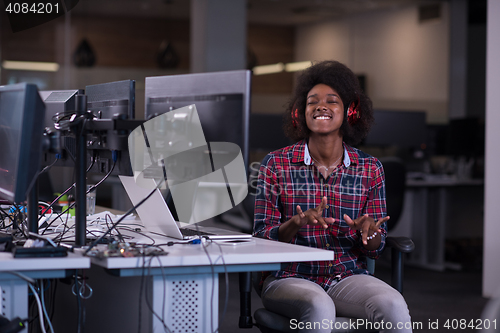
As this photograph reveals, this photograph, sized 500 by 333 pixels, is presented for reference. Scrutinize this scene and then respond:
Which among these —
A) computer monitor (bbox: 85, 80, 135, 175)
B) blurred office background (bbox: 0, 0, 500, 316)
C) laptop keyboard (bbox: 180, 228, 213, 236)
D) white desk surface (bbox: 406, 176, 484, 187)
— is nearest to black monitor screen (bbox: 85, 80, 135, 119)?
computer monitor (bbox: 85, 80, 135, 175)

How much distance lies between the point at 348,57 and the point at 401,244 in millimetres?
5921

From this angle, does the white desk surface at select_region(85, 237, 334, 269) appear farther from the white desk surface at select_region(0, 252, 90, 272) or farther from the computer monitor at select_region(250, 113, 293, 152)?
the computer monitor at select_region(250, 113, 293, 152)

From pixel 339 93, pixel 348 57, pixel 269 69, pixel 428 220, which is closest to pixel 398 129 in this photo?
pixel 428 220

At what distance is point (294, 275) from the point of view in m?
1.83

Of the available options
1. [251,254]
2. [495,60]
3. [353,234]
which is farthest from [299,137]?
[495,60]

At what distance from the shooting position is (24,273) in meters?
1.28

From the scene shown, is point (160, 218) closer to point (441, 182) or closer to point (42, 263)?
point (42, 263)

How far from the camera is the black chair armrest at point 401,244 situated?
1.80m

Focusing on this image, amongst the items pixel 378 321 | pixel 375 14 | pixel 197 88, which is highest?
pixel 375 14

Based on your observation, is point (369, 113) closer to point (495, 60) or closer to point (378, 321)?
point (378, 321)

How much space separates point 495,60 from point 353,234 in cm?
227

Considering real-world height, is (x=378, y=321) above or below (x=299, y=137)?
below

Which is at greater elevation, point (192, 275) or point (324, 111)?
point (324, 111)

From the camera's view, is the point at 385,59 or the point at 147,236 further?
the point at 385,59
